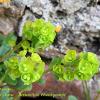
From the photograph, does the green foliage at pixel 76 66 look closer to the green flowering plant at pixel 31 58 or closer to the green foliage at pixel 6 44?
the green flowering plant at pixel 31 58

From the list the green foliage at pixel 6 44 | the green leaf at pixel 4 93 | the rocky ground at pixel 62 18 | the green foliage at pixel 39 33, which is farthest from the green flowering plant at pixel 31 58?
the rocky ground at pixel 62 18

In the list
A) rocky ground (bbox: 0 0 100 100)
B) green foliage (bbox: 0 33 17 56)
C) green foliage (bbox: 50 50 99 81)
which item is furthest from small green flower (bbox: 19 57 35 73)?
rocky ground (bbox: 0 0 100 100)

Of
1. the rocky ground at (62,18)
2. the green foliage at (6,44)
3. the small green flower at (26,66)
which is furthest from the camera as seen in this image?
the rocky ground at (62,18)

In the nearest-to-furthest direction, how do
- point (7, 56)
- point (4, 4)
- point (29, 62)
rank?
point (29, 62), point (7, 56), point (4, 4)

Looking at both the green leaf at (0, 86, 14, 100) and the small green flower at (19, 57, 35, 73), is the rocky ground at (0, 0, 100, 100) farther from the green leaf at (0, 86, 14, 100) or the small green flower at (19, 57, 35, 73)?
the small green flower at (19, 57, 35, 73)

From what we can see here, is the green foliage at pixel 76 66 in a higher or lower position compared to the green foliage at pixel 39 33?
lower

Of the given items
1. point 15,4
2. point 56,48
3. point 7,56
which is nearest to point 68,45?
point 56,48

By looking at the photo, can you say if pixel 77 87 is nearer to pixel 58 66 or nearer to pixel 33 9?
pixel 33 9
